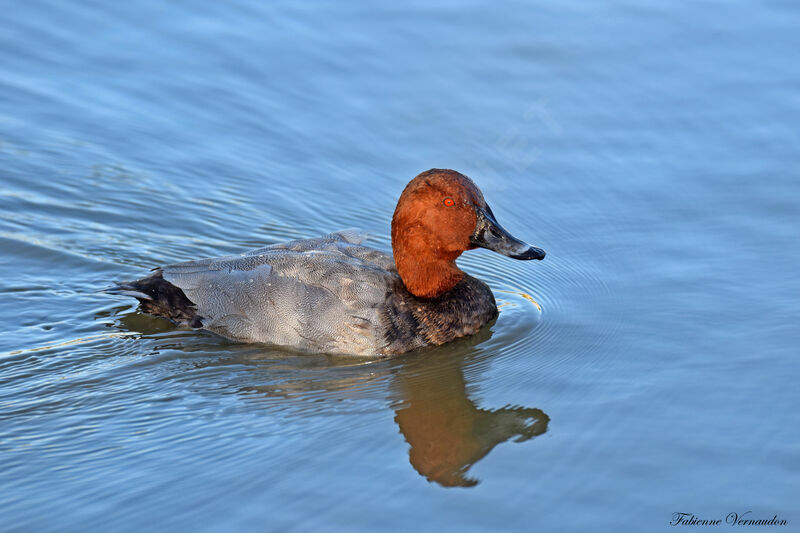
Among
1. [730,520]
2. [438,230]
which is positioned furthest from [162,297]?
[730,520]

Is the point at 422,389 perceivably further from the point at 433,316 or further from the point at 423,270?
the point at 423,270

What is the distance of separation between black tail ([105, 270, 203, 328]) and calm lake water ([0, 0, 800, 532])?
13 centimetres

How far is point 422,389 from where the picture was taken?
6883 mm

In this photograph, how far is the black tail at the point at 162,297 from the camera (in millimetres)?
7609

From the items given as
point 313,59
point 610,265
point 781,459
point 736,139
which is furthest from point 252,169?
point 781,459

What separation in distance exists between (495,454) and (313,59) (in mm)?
5982

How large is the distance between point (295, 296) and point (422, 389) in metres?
1.12

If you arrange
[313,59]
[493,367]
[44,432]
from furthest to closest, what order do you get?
[313,59], [493,367], [44,432]

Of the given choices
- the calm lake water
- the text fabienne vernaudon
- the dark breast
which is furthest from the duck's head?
the text fabienne vernaudon

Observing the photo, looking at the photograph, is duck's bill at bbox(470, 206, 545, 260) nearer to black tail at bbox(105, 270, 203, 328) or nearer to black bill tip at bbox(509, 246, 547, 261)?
black bill tip at bbox(509, 246, 547, 261)

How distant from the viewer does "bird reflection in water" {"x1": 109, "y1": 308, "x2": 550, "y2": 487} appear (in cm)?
605

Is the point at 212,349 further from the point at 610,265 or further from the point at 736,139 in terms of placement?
the point at 736,139

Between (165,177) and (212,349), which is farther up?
(165,177)

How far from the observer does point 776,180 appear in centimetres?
880
